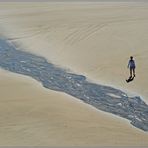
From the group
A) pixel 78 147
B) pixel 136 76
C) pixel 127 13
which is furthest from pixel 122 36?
pixel 78 147

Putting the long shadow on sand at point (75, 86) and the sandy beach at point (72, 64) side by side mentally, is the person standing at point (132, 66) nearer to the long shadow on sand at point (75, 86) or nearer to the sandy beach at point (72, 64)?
the sandy beach at point (72, 64)

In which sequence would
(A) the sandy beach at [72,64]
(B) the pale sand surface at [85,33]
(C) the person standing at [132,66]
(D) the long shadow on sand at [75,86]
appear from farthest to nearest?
1. (B) the pale sand surface at [85,33]
2. (C) the person standing at [132,66]
3. (D) the long shadow on sand at [75,86]
4. (A) the sandy beach at [72,64]

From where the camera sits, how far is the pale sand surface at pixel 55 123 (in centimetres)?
565

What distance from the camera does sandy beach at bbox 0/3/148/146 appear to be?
579 centimetres

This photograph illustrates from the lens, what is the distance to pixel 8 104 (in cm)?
646

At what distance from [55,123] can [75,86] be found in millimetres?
1211

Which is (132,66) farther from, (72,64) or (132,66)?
(72,64)

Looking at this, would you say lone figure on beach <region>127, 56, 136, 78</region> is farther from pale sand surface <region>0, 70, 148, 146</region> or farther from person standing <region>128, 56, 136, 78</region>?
pale sand surface <region>0, 70, 148, 146</region>

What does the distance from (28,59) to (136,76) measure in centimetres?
207

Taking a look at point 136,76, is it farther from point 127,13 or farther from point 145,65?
point 127,13

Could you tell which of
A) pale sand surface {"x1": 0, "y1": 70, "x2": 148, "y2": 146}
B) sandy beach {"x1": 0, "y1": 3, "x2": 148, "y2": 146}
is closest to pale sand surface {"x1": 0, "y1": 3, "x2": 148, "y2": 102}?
sandy beach {"x1": 0, "y1": 3, "x2": 148, "y2": 146}

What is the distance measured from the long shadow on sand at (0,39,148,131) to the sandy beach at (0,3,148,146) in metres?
0.14

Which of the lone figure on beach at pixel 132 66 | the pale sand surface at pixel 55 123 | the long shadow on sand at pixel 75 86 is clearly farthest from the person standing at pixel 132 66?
the pale sand surface at pixel 55 123

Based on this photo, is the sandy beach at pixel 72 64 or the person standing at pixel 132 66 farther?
the person standing at pixel 132 66
